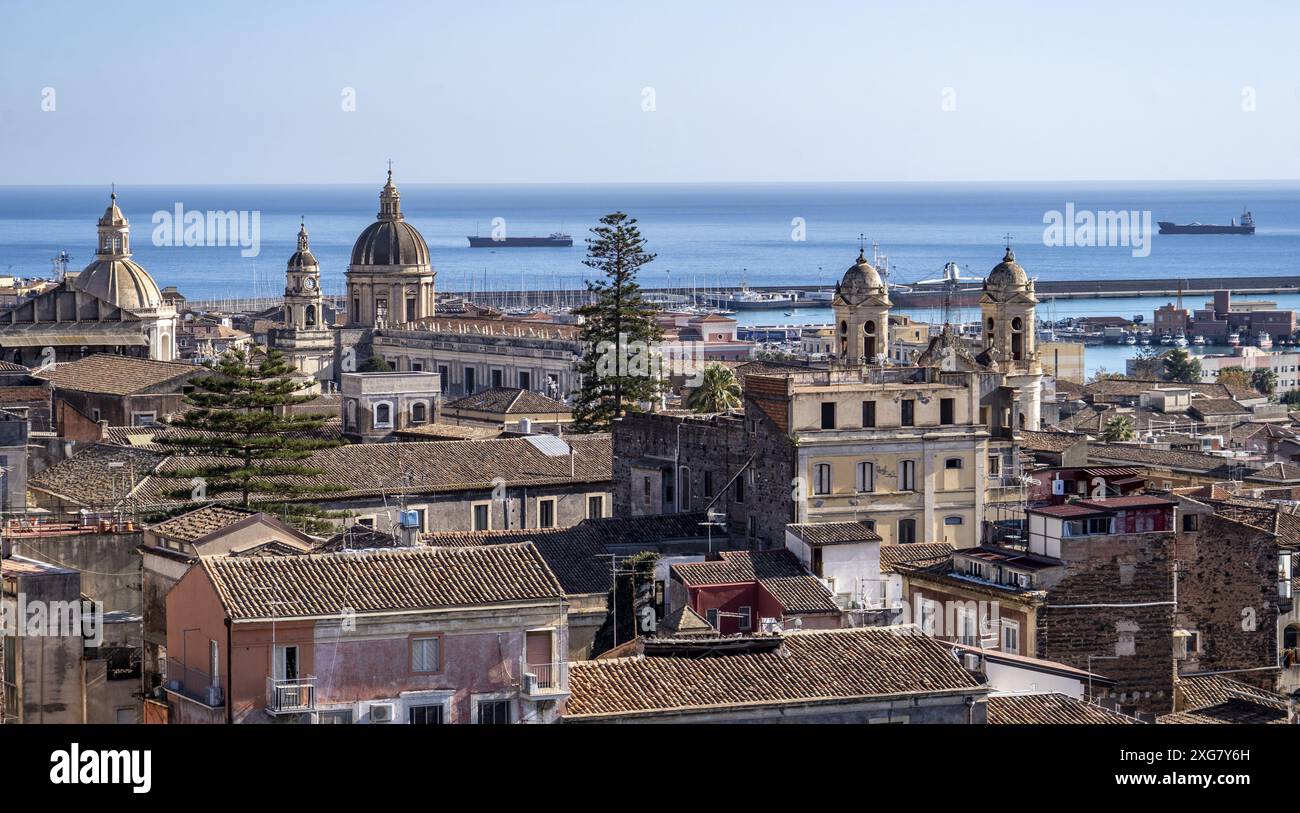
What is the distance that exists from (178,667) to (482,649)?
233 centimetres

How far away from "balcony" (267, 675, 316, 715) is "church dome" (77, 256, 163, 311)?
5647 centimetres

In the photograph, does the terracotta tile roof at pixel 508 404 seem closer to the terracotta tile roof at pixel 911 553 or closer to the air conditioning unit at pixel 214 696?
the terracotta tile roof at pixel 911 553

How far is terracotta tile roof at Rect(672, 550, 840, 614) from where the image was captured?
20953 mm

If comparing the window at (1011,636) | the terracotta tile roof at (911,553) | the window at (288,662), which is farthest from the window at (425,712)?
the terracotta tile roof at (911,553)

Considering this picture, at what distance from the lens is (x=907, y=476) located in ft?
91.9

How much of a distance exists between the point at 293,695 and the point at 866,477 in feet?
48.1

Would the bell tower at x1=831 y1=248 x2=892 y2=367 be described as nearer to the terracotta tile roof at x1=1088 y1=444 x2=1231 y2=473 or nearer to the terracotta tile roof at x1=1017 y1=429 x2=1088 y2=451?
the terracotta tile roof at x1=1088 y1=444 x2=1231 y2=473

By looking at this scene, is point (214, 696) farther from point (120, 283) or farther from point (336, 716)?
point (120, 283)

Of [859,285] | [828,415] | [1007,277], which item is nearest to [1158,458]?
[1007,277]

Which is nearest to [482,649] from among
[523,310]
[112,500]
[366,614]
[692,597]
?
[366,614]

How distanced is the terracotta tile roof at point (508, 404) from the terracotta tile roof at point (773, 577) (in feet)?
89.2

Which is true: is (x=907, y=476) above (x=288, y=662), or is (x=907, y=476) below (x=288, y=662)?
above

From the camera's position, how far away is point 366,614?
1415 centimetres
